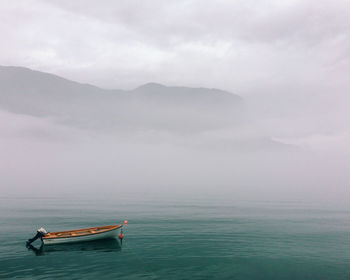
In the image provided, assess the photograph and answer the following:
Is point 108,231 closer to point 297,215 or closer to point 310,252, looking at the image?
point 310,252

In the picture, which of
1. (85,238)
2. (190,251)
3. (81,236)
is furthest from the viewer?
(85,238)

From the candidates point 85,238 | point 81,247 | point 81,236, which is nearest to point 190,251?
point 81,247

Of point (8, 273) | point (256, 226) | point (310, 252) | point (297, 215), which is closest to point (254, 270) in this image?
point (310, 252)

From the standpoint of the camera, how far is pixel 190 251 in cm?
3984

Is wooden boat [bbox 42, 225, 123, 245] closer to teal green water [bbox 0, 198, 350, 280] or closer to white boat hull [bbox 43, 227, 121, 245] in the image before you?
white boat hull [bbox 43, 227, 121, 245]

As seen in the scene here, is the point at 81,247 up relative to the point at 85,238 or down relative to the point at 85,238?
down

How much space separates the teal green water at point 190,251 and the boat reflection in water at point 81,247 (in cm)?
15

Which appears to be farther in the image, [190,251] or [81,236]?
[81,236]

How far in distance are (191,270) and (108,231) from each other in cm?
1753

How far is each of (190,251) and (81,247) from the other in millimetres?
16924

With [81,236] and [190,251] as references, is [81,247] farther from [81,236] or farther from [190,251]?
[190,251]

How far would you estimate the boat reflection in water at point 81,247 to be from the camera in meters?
40.8

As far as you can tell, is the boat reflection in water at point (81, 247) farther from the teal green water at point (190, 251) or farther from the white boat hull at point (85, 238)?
the white boat hull at point (85, 238)

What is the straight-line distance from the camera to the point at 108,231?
147 ft
